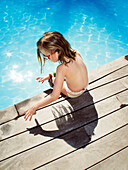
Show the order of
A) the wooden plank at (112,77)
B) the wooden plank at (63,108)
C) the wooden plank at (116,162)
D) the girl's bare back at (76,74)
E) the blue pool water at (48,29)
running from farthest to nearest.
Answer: the blue pool water at (48,29)
the wooden plank at (112,77)
the wooden plank at (63,108)
the girl's bare back at (76,74)
the wooden plank at (116,162)

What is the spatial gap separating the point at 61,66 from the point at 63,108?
0.68 metres

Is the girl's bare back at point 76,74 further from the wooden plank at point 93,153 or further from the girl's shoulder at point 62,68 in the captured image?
the wooden plank at point 93,153

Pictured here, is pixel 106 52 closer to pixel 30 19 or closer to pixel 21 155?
pixel 30 19

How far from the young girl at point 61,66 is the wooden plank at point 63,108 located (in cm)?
15

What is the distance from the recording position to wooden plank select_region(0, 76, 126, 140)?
199 centimetres

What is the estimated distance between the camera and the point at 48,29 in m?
5.36

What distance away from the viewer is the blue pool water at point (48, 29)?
4297 mm

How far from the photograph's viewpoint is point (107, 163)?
1711 mm

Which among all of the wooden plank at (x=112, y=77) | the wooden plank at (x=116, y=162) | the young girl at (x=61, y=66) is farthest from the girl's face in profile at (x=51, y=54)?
the wooden plank at (x=116, y=162)

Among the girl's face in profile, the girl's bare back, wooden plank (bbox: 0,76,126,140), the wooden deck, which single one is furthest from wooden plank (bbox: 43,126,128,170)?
the girl's face in profile

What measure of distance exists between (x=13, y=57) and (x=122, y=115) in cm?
367

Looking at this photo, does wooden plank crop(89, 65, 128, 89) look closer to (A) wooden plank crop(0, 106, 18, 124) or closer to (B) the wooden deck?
(B) the wooden deck

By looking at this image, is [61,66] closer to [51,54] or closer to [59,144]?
[51,54]

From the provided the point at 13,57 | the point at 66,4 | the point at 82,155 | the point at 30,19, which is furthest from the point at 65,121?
the point at 66,4
